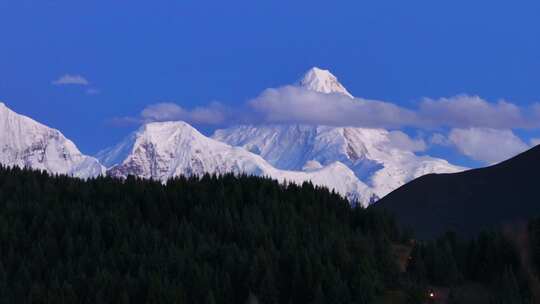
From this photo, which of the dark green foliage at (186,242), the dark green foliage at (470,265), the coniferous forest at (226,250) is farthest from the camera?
the dark green foliage at (470,265)

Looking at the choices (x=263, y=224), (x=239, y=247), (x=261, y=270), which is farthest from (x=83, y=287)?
(x=263, y=224)

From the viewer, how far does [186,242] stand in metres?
132

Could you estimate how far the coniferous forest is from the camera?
351 ft

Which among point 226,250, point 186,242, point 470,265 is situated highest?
point 186,242

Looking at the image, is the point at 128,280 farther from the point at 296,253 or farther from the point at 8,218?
the point at 8,218

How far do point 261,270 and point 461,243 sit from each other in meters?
40.9

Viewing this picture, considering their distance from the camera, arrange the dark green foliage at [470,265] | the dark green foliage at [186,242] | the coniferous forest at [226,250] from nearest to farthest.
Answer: the dark green foliage at [186,242], the coniferous forest at [226,250], the dark green foliage at [470,265]

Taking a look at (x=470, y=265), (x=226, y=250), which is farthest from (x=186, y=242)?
(x=470, y=265)

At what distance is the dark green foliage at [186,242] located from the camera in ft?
351

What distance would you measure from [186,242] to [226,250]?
35.1 ft

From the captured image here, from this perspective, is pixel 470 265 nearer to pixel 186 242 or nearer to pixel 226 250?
pixel 226 250

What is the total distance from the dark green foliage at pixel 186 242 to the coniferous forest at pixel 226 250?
23 cm

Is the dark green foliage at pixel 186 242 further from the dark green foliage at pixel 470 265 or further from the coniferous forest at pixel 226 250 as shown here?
the dark green foliage at pixel 470 265

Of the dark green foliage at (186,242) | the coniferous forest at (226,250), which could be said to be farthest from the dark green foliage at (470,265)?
the dark green foliage at (186,242)
